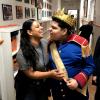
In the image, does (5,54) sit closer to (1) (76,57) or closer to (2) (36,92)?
(2) (36,92)

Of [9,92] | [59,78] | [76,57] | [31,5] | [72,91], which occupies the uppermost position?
[31,5]

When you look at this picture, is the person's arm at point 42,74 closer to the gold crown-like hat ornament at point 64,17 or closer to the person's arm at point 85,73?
the person's arm at point 85,73

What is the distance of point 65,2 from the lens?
1490 cm

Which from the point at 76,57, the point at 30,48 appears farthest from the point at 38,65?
the point at 76,57

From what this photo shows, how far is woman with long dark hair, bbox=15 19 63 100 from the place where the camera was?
72.2 inches

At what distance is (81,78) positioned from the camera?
1600 mm

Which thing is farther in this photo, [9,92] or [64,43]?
[9,92]

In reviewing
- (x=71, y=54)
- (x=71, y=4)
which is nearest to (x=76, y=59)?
(x=71, y=54)

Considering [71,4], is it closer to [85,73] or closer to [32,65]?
[32,65]

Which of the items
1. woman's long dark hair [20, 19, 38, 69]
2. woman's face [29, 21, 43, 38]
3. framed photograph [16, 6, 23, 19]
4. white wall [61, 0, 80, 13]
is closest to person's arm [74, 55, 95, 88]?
woman's long dark hair [20, 19, 38, 69]

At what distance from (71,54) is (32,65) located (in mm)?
433

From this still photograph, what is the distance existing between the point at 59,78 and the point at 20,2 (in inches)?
117

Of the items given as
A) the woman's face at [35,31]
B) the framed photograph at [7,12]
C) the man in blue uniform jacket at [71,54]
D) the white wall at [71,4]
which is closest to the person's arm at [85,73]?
the man in blue uniform jacket at [71,54]

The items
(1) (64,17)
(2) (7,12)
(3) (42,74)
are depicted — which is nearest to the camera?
(1) (64,17)
